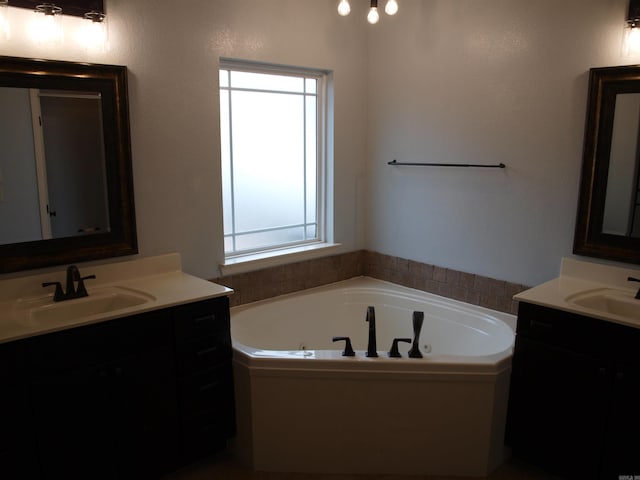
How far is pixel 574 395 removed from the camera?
2311 mm

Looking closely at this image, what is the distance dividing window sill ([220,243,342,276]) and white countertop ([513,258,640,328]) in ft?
4.63

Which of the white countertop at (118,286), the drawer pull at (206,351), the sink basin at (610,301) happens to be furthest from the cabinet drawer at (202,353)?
the sink basin at (610,301)

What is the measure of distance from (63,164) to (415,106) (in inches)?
82.4

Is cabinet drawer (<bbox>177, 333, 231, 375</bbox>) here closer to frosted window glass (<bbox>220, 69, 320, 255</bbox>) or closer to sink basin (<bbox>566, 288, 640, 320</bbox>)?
frosted window glass (<bbox>220, 69, 320, 255</bbox>)

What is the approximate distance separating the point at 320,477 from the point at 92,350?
1199 mm

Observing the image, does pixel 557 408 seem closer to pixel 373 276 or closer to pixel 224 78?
pixel 373 276

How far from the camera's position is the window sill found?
123 inches

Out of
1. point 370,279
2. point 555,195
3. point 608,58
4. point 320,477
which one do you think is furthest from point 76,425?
point 608,58

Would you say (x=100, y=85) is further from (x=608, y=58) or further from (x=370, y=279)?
(x=608, y=58)

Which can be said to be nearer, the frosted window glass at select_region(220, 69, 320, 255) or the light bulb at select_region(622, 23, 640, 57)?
the light bulb at select_region(622, 23, 640, 57)

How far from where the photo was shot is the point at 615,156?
102 inches

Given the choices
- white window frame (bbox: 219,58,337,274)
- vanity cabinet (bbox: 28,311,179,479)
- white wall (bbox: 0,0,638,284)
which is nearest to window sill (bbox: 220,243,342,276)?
white window frame (bbox: 219,58,337,274)

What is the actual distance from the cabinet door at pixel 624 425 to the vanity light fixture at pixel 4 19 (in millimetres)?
2861

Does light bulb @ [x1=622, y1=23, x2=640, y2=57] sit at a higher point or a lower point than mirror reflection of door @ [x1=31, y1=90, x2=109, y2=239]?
higher
